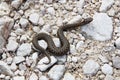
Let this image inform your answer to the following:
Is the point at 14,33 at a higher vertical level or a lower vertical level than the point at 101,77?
higher

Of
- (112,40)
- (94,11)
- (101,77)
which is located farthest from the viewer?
(94,11)

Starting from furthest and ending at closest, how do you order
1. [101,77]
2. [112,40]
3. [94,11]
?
[94,11]
[112,40]
[101,77]

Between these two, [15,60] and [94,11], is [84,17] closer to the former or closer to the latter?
[94,11]

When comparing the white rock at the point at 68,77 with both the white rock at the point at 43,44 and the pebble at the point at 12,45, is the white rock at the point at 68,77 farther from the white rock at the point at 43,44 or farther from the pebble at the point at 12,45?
the pebble at the point at 12,45

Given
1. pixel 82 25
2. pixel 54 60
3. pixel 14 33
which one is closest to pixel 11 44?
pixel 14 33

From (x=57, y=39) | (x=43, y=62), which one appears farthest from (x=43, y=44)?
(x=43, y=62)

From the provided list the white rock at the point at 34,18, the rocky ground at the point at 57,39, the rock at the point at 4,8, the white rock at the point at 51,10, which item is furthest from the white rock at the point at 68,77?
the rock at the point at 4,8

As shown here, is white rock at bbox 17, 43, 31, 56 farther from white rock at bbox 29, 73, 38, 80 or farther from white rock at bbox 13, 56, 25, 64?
white rock at bbox 29, 73, 38, 80

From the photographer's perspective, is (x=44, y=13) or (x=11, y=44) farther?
(x=44, y=13)

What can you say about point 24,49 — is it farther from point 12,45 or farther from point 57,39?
point 57,39
